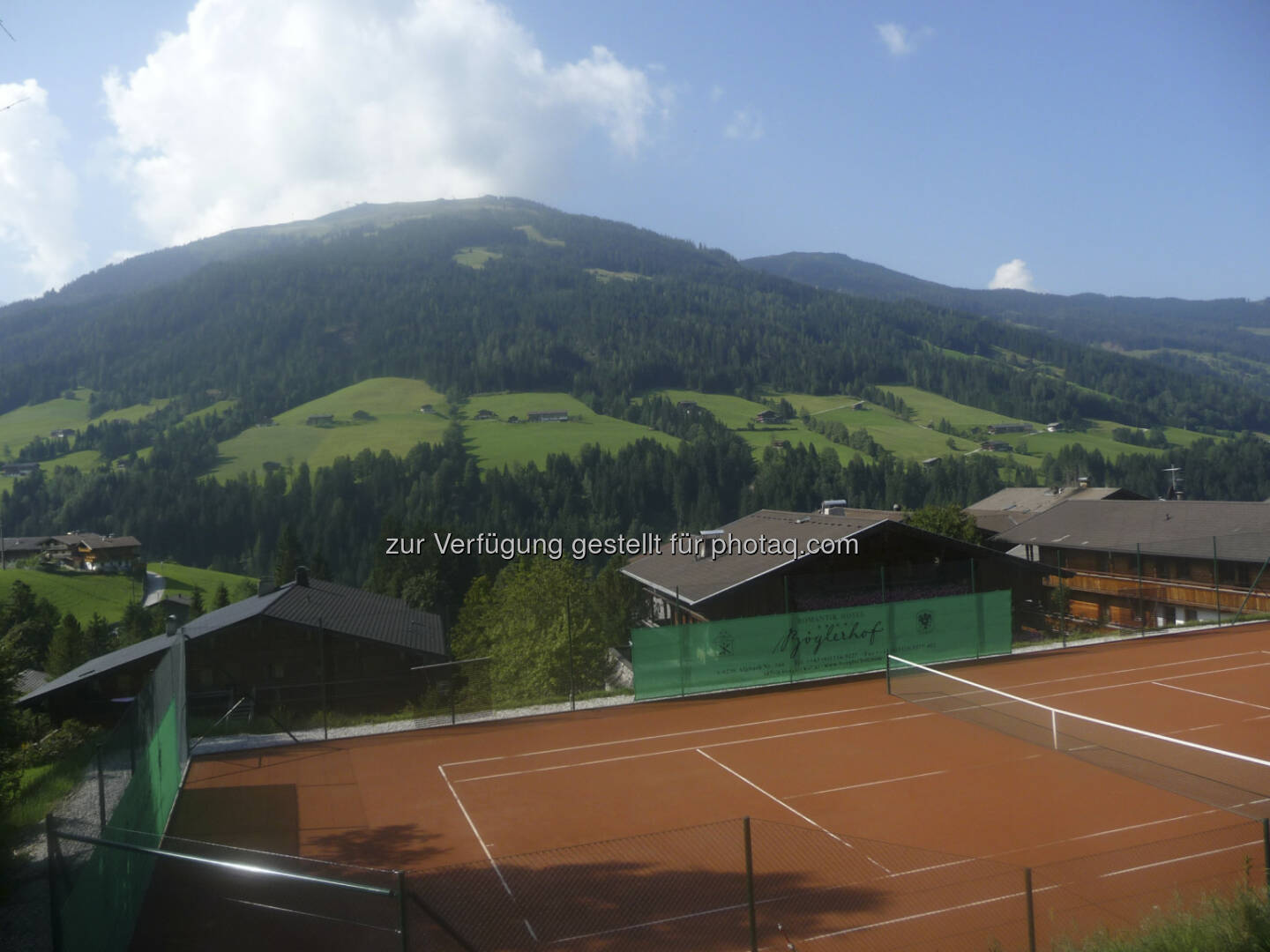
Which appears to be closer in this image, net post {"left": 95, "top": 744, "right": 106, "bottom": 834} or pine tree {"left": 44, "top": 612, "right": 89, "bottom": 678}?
net post {"left": 95, "top": 744, "right": 106, "bottom": 834}

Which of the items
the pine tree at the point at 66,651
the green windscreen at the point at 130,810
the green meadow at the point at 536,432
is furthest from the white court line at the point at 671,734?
the green meadow at the point at 536,432

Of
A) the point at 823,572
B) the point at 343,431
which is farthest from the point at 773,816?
the point at 343,431

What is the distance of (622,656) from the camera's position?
95.0 ft

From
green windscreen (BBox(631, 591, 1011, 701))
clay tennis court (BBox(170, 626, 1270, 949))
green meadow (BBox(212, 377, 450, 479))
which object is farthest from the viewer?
green meadow (BBox(212, 377, 450, 479))

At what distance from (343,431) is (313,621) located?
115660 mm

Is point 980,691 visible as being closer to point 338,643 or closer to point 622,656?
point 622,656

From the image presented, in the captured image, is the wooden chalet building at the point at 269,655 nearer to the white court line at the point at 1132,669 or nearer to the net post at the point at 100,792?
the net post at the point at 100,792

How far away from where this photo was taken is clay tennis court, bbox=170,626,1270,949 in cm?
794

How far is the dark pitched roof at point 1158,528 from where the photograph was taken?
2973 centimetres

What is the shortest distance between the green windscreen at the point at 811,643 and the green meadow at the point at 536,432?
99.1m

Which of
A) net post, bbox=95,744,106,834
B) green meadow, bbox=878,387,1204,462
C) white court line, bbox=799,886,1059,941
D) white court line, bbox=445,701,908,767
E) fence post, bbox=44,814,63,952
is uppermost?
green meadow, bbox=878,387,1204,462

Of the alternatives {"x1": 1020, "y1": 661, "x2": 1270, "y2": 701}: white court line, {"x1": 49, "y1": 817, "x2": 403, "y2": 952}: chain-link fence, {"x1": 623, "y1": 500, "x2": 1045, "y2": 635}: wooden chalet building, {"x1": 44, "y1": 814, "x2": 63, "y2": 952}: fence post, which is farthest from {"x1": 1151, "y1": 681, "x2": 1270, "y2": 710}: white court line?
A: {"x1": 44, "y1": 814, "x2": 63, "y2": 952}: fence post

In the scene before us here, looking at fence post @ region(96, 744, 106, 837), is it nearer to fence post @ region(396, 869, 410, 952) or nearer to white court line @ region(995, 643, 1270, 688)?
fence post @ region(396, 869, 410, 952)

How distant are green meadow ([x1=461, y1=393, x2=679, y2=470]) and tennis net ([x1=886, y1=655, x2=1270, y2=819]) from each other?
103 meters
